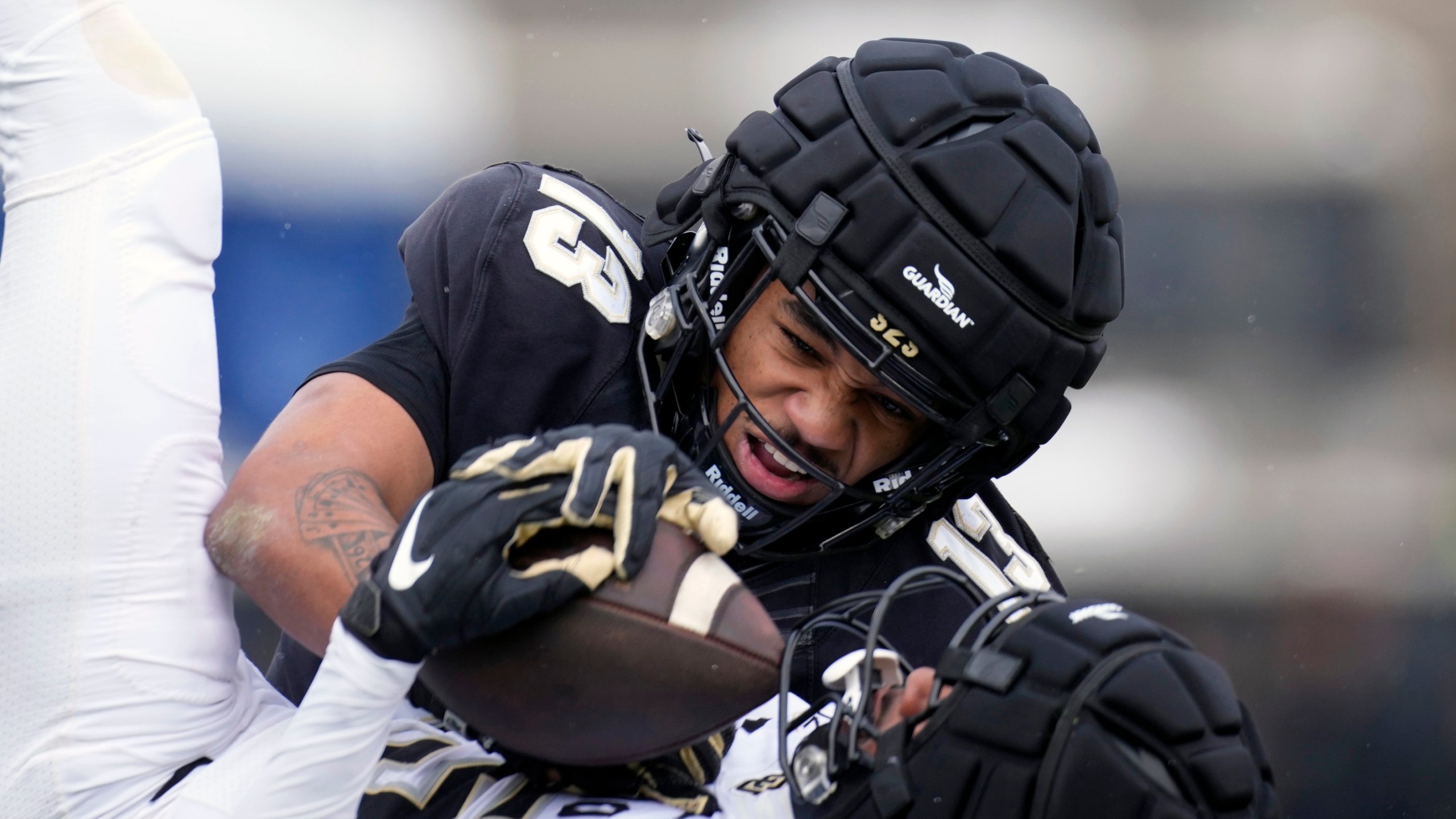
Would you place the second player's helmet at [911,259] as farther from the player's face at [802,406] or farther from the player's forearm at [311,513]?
the player's forearm at [311,513]

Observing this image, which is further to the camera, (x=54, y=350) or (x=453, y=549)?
(x=54, y=350)

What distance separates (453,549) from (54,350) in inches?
23.1

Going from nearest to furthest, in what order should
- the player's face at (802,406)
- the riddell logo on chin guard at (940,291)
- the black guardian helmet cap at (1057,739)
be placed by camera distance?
1. the black guardian helmet cap at (1057,739)
2. the riddell logo on chin guard at (940,291)
3. the player's face at (802,406)

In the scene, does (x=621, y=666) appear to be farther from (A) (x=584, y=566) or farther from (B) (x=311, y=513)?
(B) (x=311, y=513)

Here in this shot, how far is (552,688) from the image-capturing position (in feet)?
3.31

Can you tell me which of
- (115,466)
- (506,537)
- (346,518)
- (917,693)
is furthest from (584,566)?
(115,466)

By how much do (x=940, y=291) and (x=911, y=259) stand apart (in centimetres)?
5

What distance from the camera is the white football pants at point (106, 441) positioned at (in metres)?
1.19

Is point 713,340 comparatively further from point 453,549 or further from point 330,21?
point 330,21

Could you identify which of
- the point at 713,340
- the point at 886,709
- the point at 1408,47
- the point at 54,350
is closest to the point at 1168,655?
the point at 886,709

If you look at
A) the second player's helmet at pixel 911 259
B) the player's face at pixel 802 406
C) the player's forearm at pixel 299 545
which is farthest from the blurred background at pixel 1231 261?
the player's forearm at pixel 299 545

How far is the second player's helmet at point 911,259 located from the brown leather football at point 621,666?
1.65ft

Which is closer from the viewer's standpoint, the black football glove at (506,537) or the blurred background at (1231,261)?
the black football glove at (506,537)

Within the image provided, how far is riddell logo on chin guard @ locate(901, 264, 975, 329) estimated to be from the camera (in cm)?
144
